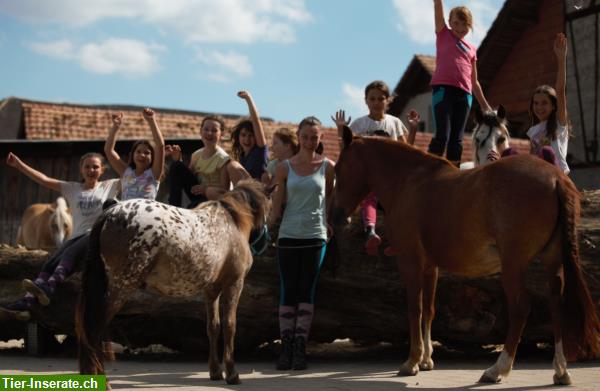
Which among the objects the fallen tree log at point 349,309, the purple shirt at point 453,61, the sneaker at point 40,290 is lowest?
the fallen tree log at point 349,309

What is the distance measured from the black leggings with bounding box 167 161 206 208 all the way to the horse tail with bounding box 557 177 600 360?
11.7ft

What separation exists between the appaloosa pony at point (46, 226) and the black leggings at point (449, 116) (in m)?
8.81

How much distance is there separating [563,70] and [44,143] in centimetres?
1536

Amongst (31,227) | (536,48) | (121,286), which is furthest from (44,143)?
(121,286)

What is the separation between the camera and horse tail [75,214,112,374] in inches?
206

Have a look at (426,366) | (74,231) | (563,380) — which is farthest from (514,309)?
(74,231)

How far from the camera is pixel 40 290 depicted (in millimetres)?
7125

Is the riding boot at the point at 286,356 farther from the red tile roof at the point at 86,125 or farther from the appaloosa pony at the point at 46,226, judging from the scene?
the red tile roof at the point at 86,125

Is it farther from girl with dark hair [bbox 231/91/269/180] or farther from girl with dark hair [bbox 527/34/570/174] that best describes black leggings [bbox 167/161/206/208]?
girl with dark hair [bbox 527/34/570/174]

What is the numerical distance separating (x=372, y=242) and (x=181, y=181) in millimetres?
2044

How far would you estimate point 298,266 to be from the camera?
6859mm

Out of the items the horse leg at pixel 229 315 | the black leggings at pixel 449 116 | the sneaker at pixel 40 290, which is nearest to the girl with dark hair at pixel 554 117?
the black leggings at pixel 449 116

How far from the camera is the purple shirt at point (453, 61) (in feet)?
24.4

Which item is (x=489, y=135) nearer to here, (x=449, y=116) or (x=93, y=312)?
(x=449, y=116)
